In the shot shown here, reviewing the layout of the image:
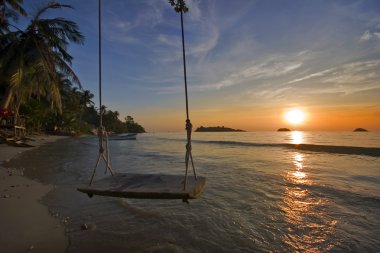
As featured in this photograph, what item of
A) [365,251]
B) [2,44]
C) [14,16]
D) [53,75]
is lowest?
[365,251]

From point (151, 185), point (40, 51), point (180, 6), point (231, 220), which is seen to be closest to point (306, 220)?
point (231, 220)

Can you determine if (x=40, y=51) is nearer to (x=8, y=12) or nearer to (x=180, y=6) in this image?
(x=8, y=12)

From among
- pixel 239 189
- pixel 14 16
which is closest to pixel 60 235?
pixel 239 189

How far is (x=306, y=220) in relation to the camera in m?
5.59

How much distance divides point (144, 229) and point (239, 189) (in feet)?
14.0

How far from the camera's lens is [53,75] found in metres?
16.2

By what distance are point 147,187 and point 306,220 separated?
353cm

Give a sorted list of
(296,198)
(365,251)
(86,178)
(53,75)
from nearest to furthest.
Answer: (365,251)
(296,198)
(86,178)
(53,75)

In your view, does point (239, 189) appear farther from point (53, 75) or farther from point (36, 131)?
point (36, 131)

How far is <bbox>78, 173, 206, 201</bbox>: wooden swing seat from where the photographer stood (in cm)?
385

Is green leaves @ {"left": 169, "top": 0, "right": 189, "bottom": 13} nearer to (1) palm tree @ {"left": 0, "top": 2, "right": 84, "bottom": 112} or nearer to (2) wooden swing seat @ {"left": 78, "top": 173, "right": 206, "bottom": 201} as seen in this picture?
(2) wooden swing seat @ {"left": 78, "top": 173, "right": 206, "bottom": 201}

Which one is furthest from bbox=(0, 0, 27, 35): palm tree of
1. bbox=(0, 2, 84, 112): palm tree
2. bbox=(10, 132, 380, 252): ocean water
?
bbox=(10, 132, 380, 252): ocean water

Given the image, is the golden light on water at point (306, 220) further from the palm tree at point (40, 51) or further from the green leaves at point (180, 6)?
the palm tree at point (40, 51)

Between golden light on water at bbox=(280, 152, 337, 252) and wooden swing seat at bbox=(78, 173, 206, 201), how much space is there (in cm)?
193
